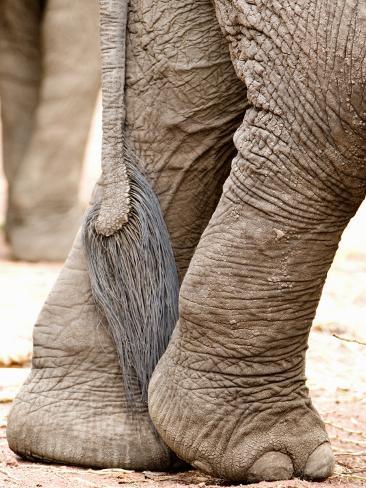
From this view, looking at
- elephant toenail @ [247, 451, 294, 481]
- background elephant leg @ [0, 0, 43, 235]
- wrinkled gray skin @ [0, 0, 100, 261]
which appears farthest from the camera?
background elephant leg @ [0, 0, 43, 235]

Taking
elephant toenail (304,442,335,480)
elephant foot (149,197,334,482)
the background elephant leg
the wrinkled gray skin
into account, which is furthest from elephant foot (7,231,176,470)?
the background elephant leg

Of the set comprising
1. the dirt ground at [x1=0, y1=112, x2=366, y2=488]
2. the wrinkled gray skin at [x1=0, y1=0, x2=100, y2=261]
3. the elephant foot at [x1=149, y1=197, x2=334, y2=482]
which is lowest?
the dirt ground at [x1=0, y1=112, x2=366, y2=488]

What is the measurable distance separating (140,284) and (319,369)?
99 centimetres

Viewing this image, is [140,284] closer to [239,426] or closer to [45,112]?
[239,426]

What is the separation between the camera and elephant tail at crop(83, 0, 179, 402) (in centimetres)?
241

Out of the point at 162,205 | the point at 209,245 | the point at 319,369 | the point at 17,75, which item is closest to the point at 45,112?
the point at 17,75

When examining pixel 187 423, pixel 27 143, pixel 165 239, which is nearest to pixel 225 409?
pixel 187 423

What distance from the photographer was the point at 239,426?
2234 millimetres

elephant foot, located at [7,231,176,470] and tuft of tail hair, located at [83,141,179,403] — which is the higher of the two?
tuft of tail hair, located at [83,141,179,403]

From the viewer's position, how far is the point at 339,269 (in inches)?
197

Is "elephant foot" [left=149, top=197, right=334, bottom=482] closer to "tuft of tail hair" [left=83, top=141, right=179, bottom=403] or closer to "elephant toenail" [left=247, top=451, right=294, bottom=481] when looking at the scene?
"elephant toenail" [left=247, top=451, right=294, bottom=481]

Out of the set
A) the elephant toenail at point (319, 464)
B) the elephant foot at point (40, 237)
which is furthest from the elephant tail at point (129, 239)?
the elephant foot at point (40, 237)

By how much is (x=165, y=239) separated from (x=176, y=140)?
6.8 inches

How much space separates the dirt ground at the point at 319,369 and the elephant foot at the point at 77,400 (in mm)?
38
